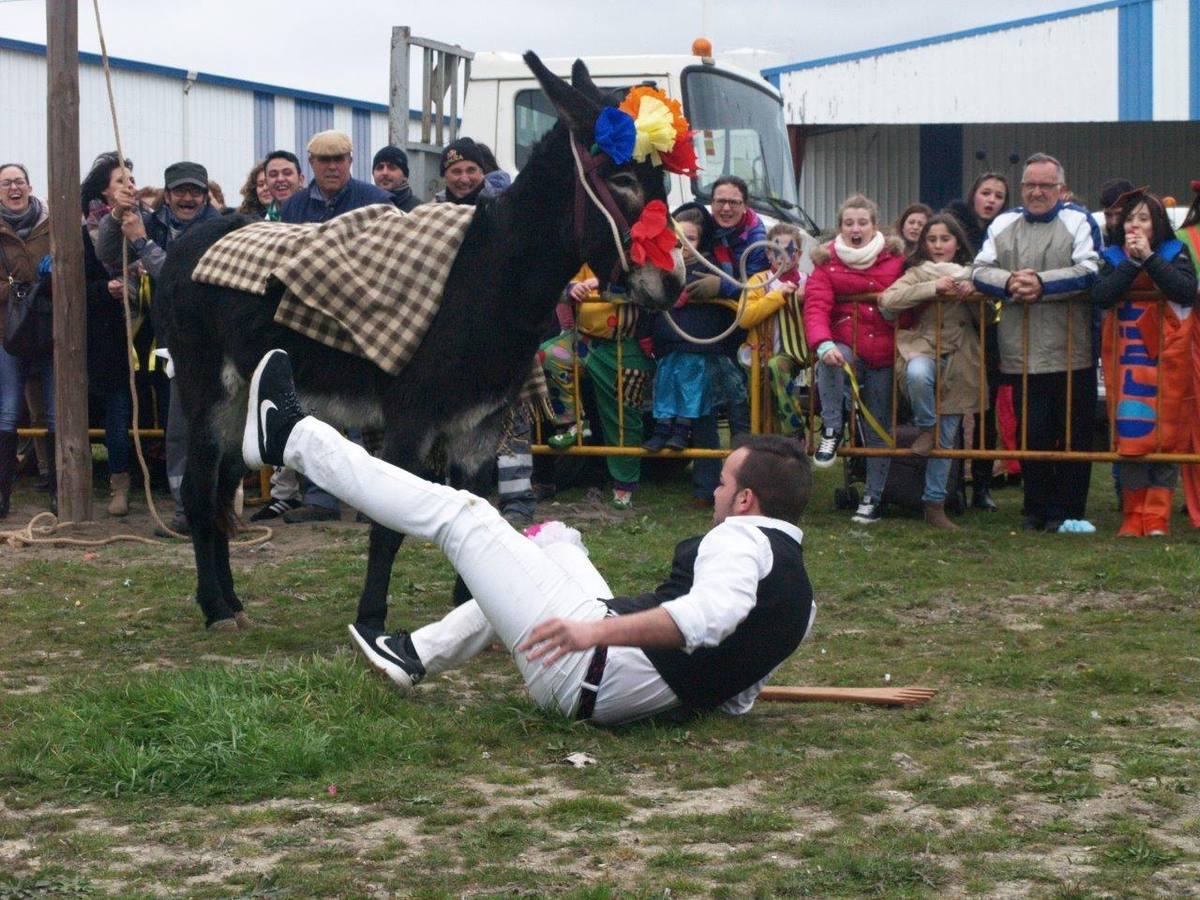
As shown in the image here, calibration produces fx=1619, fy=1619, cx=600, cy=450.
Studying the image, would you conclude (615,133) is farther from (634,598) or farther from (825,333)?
(825,333)

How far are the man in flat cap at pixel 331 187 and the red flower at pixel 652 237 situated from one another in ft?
8.41

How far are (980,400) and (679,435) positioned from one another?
198 centimetres

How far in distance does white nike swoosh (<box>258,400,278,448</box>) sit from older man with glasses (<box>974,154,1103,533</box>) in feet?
17.0

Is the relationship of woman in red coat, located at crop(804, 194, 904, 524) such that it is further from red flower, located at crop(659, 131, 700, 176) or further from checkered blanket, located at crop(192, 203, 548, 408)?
checkered blanket, located at crop(192, 203, 548, 408)

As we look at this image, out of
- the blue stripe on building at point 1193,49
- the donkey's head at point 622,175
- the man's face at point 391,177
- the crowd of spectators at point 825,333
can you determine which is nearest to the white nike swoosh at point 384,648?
the donkey's head at point 622,175

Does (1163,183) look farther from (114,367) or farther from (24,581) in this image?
(24,581)

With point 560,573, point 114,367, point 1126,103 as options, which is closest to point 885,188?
point 1126,103

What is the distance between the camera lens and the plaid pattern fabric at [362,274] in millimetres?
6270

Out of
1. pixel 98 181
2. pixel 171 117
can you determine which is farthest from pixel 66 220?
pixel 171 117

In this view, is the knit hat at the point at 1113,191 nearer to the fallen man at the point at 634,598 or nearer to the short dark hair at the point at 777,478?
the short dark hair at the point at 777,478

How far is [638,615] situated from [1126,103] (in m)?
20.6

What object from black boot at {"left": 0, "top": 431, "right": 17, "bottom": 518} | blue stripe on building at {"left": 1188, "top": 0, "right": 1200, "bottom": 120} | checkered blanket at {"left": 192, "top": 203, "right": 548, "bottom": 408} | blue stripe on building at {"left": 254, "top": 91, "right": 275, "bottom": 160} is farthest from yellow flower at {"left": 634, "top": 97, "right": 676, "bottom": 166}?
blue stripe on building at {"left": 254, "top": 91, "right": 275, "bottom": 160}

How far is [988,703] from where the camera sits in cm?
550

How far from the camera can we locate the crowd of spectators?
9.25 meters
